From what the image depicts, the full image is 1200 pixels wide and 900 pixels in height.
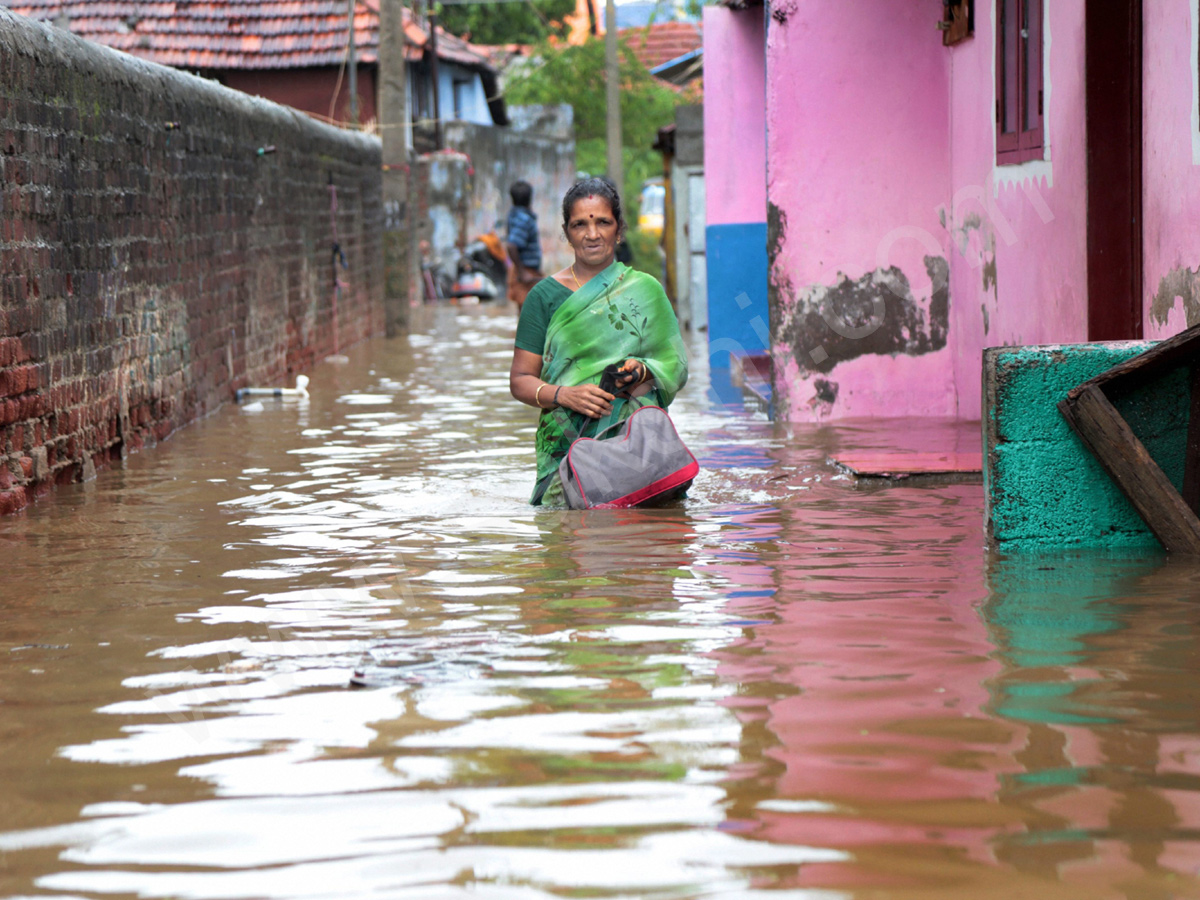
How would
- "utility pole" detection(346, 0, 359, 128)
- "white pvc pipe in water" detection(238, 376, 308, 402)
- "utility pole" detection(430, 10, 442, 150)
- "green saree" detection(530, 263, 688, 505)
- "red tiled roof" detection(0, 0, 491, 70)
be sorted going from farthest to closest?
"utility pole" detection(430, 10, 442, 150) → "red tiled roof" detection(0, 0, 491, 70) → "utility pole" detection(346, 0, 359, 128) → "white pvc pipe in water" detection(238, 376, 308, 402) → "green saree" detection(530, 263, 688, 505)

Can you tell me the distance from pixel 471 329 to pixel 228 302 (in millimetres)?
8782

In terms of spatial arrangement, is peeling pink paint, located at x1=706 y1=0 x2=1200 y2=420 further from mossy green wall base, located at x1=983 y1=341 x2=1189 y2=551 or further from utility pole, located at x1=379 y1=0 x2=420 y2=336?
utility pole, located at x1=379 y1=0 x2=420 y2=336

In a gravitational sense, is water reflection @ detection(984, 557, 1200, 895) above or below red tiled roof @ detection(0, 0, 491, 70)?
below

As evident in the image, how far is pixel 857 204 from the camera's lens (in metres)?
9.89

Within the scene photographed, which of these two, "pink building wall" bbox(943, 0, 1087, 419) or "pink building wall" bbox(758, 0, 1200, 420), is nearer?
"pink building wall" bbox(943, 0, 1087, 419)

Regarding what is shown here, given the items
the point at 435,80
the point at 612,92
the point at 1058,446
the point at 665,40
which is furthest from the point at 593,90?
the point at 1058,446

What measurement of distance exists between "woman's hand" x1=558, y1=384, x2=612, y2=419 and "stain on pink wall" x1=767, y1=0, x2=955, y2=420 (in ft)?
13.1

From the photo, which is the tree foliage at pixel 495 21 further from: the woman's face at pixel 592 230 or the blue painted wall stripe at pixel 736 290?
the woman's face at pixel 592 230

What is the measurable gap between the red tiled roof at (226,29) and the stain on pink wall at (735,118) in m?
Answer: 14.2

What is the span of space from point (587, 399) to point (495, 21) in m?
41.8

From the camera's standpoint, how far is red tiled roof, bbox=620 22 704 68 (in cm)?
4441

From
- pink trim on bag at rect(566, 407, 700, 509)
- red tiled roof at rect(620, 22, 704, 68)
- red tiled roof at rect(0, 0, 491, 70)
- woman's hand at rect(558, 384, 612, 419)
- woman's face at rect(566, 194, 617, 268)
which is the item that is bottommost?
pink trim on bag at rect(566, 407, 700, 509)

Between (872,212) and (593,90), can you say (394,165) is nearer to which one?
(872,212)

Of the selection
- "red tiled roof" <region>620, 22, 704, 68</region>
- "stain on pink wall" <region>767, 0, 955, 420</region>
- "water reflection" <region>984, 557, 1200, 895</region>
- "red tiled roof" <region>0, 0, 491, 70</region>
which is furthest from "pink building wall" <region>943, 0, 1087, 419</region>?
"red tiled roof" <region>620, 22, 704, 68</region>
